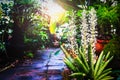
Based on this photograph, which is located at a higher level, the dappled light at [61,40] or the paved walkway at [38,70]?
the dappled light at [61,40]

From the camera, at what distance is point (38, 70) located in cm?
708

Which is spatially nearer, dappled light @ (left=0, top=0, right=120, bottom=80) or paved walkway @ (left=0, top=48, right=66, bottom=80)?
dappled light @ (left=0, top=0, right=120, bottom=80)

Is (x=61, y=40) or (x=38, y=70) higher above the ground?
(x=61, y=40)

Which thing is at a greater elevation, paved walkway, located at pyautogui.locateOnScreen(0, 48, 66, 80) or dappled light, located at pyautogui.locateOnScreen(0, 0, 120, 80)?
dappled light, located at pyautogui.locateOnScreen(0, 0, 120, 80)

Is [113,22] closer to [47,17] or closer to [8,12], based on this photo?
[8,12]

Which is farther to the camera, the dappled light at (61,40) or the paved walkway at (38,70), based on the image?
the paved walkway at (38,70)

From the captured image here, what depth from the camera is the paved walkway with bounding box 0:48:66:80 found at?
257 inches

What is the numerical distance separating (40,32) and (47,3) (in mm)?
1327

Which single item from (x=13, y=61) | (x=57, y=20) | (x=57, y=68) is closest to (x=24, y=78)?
(x=57, y=68)

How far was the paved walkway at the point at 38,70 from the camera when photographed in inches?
257

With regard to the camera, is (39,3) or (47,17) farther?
(47,17)

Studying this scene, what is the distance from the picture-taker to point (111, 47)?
5.99 metres

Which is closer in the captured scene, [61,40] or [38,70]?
[38,70]

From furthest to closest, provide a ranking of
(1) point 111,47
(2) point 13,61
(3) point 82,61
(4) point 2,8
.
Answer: (4) point 2,8
(2) point 13,61
(1) point 111,47
(3) point 82,61
